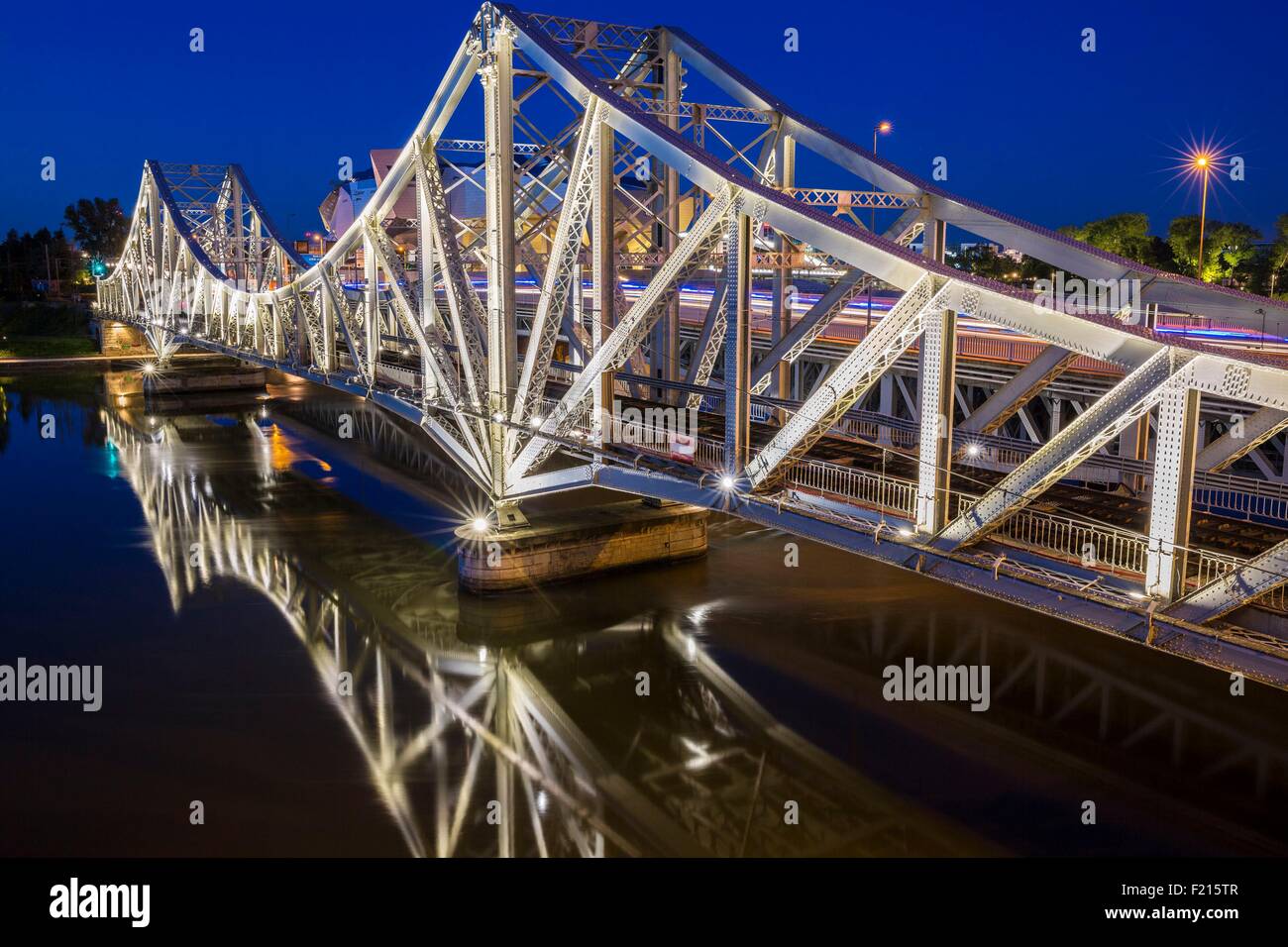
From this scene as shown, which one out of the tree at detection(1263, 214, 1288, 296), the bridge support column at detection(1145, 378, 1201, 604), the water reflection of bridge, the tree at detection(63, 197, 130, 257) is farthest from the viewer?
the tree at detection(63, 197, 130, 257)

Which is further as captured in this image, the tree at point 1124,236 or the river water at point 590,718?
the tree at point 1124,236

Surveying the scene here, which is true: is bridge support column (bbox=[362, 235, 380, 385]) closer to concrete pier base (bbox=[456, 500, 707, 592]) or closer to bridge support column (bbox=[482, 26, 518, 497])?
concrete pier base (bbox=[456, 500, 707, 592])

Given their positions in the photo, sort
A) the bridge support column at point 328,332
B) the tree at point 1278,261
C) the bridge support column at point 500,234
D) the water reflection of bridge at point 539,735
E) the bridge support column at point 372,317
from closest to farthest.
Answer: the water reflection of bridge at point 539,735
the bridge support column at point 500,234
the bridge support column at point 372,317
the bridge support column at point 328,332
the tree at point 1278,261

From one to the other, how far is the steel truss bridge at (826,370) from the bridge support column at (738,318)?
0.13 ft

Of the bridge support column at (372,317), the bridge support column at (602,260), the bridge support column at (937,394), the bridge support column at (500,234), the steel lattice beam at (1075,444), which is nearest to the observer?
the steel lattice beam at (1075,444)

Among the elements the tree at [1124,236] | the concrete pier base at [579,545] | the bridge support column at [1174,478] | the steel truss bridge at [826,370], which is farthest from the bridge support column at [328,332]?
the tree at [1124,236]

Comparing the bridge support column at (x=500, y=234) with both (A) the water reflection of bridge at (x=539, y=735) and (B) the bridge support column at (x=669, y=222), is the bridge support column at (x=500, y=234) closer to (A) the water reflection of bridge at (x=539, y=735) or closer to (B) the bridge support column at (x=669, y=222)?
(B) the bridge support column at (x=669, y=222)

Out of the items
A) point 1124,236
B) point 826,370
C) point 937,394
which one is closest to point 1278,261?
point 1124,236

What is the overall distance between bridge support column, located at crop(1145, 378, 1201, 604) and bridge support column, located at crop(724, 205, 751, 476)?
20.4 ft

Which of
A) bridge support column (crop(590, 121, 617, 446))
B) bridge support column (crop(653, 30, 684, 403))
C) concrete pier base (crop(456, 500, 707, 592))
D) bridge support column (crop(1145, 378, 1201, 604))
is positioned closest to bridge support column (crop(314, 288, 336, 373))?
bridge support column (crop(653, 30, 684, 403))

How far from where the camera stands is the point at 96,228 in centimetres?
14388

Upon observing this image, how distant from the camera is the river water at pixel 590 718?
1495 centimetres

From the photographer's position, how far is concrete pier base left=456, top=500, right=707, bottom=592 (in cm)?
2359

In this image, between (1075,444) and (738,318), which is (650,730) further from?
(1075,444)
